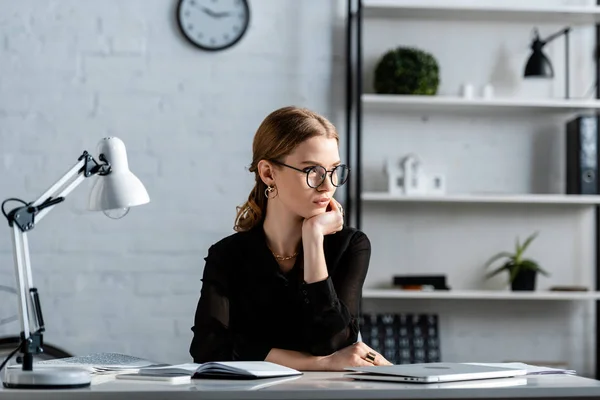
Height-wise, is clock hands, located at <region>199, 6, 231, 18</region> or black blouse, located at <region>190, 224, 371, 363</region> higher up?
clock hands, located at <region>199, 6, 231, 18</region>

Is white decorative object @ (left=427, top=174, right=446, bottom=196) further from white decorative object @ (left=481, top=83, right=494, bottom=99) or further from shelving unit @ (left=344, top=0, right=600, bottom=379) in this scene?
white decorative object @ (left=481, top=83, right=494, bottom=99)

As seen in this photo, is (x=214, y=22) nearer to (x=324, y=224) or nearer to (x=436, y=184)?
(x=436, y=184)

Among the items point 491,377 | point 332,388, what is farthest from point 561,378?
point 332,388

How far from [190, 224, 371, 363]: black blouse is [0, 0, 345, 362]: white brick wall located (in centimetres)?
157

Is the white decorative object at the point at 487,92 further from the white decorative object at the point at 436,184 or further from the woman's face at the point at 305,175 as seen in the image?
the woman's face at the point at 305,175

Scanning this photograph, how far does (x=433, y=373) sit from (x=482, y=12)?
2549mm

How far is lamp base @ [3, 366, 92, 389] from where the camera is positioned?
1.31m

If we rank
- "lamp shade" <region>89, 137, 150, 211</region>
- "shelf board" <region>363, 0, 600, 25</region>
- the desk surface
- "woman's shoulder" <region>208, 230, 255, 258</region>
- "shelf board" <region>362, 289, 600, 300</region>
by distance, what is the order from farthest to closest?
"shelf board" <region>363, 0, 600, 25</region>, "shelf board" <region>362, 289, 600, 300</region>, "woman's shoulder" <region>208, 230, 255, 258</region>, "lamp shade" <region>89, 137, 150, 211</region>, the desk surface

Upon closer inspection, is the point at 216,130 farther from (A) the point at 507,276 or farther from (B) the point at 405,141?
(A) the point at 507,276

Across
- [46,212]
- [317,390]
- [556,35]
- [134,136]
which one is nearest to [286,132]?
[46,212]

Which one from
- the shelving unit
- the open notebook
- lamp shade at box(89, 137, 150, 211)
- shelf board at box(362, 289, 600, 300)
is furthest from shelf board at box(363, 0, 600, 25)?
the open notebook

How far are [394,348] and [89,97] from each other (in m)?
1.59

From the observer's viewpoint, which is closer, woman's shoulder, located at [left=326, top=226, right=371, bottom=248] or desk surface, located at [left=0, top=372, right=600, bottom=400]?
desk surface, located at [left=0, top=372, right=600, bottom=400]

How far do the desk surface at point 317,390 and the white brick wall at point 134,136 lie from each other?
7.55ft
